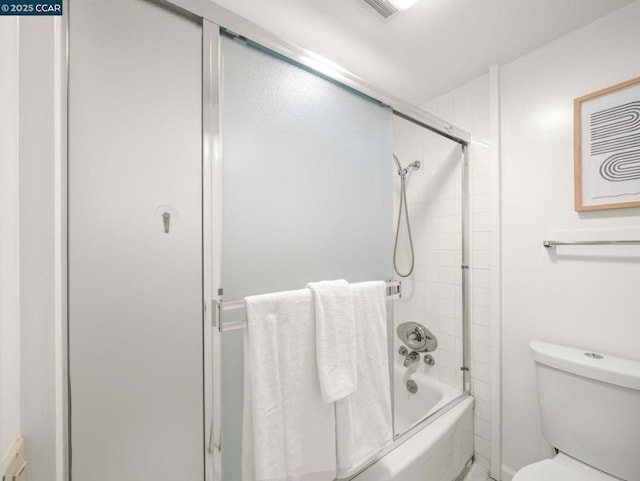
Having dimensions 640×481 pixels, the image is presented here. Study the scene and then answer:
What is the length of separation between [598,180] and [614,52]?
542mm

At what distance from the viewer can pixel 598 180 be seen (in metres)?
1.15

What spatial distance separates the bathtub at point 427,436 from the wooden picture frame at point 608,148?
119cm

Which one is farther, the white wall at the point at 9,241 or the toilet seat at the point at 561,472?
the toilet seat at the point at 561,472

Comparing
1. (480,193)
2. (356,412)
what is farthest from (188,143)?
(480,193)

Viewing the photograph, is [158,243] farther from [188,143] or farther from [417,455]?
[417,455]

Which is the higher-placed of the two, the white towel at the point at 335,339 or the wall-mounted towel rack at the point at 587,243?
the wall-mounted towel rack at the point at 587,243

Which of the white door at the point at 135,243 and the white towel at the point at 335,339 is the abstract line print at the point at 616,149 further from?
the white door at the point at 135,243

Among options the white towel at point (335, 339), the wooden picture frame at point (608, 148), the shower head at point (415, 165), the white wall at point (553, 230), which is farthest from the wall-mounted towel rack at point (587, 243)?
the white towel at point (335, 339)

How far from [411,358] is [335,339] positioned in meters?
1.13

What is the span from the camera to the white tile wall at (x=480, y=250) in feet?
4.98

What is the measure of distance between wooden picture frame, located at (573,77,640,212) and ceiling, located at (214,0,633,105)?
1.22 ft

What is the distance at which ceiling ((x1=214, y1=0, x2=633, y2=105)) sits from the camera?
42.9 inches

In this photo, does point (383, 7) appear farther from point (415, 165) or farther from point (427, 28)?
point (415, 165)

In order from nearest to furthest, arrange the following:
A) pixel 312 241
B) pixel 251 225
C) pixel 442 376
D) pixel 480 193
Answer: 1. pixel 251 225
2. pixel 312 241
3. pixel 480 193
4. pixel 442 376
